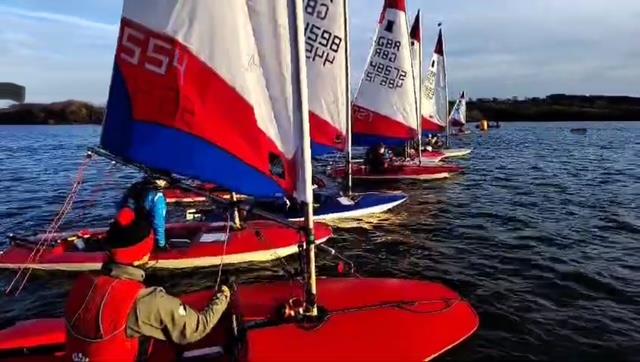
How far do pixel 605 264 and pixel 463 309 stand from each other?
665 centimetres

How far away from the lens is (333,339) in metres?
6.63

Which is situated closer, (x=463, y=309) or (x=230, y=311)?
(x=230, y=311)

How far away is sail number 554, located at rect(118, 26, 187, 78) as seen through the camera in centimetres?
684

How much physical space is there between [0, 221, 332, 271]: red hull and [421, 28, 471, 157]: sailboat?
89.9ft

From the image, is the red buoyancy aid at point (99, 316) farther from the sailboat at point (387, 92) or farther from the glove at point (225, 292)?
the sailboat at point (387, 92)

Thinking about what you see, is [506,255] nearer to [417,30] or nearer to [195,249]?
[195,249]

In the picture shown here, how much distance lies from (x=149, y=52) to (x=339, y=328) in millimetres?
4087

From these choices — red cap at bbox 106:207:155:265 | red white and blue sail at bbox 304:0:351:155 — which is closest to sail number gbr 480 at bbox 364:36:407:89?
red white and blue sail at bbox 304:0:351:155

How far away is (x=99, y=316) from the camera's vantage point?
4.88 m

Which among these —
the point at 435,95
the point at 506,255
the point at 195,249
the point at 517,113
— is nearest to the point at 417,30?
the point at 435,95

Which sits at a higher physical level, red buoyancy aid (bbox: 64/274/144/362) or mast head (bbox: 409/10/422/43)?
mast head (bbox: 409/10/422/43)

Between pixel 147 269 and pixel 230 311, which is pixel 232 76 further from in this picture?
pixel 147 269

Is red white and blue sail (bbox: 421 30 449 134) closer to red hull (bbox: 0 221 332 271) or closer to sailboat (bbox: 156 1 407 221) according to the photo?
sailboat (bbox: 156 1 407 221)

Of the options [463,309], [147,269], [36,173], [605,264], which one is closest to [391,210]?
[605,264]
